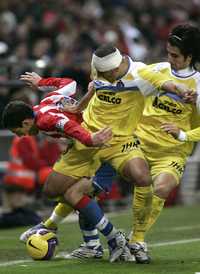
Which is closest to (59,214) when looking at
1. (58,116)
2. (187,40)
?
(58,116)

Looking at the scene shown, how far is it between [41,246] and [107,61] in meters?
2.05

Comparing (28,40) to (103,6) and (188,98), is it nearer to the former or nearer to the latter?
(103,6)

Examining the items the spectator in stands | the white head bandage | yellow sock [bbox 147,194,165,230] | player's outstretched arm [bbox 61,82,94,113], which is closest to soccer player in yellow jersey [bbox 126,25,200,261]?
yellow sock [bbox 147,194,165,230]

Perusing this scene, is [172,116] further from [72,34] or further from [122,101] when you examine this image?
[72,34]

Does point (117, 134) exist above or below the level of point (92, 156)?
above

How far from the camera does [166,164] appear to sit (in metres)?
11.5

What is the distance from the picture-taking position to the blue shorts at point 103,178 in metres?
11.6

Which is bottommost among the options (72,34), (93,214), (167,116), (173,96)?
(72,34)

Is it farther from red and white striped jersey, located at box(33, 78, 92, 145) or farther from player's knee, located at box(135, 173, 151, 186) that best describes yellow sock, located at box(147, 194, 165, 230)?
red and white striped jersey, located at box(33, 78, 92, 145)

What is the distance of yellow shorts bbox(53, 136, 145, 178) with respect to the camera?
1111cm

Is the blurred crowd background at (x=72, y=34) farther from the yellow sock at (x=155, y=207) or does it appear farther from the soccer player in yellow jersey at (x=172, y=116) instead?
the yellow sock at (x=155, y=207)

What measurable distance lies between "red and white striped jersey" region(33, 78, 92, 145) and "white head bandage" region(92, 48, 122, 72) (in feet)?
1.92

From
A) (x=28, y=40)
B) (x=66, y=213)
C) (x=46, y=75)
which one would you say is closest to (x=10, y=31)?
(x=28, y=40)

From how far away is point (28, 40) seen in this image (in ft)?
69.0
